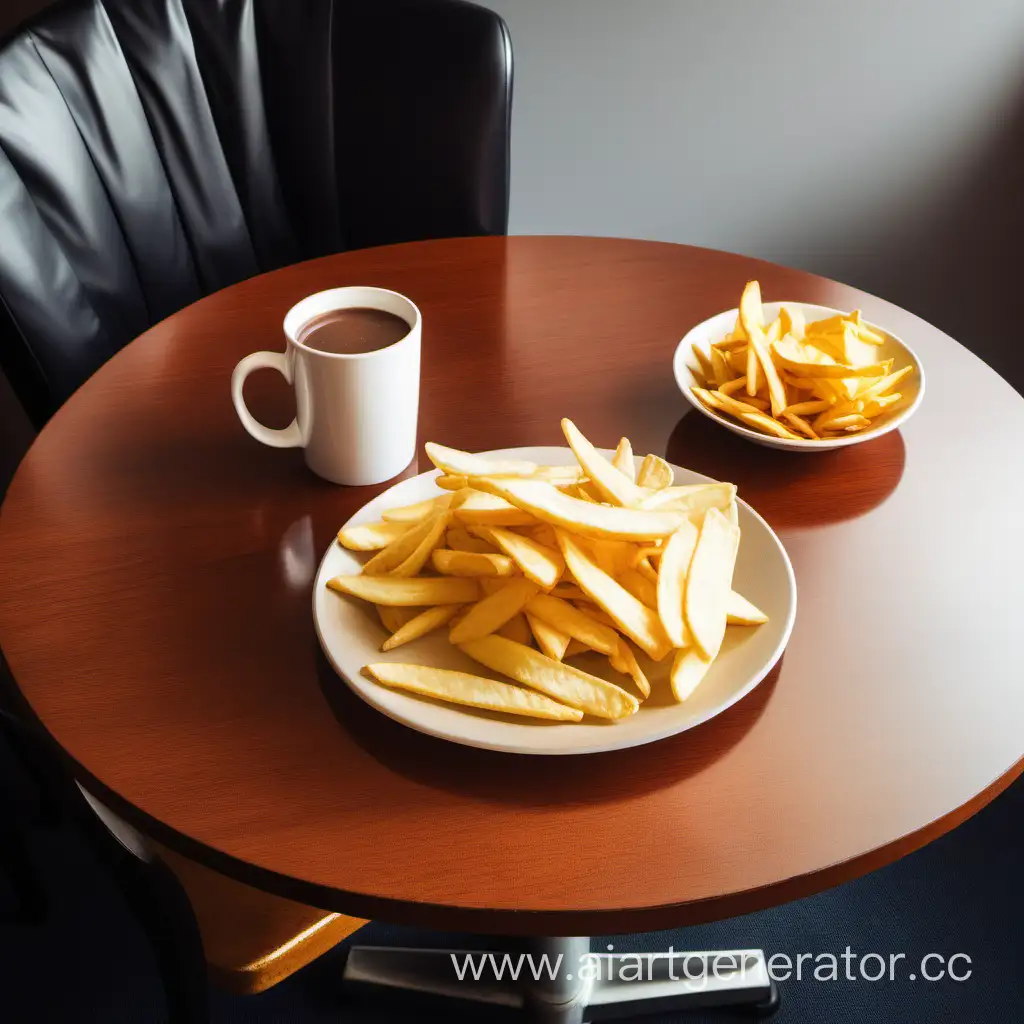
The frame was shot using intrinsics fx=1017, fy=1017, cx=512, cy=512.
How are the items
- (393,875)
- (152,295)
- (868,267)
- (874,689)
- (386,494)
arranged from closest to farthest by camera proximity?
(393,875) → (874,689) → (386,494) → (152,295) → (868,267)

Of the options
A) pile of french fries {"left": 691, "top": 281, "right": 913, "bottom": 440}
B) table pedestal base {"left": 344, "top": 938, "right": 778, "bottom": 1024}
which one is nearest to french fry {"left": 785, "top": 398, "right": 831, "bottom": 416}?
pile of french fries {"left": 691, "top": 281, "right": 913, "bottom": 440}

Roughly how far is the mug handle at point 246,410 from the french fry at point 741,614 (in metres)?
0.39

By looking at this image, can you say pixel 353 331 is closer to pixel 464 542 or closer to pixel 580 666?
pixel 464 542

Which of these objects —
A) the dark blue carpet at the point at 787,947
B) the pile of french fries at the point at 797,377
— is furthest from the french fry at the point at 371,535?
the dark blue carpet at the point at 787,947

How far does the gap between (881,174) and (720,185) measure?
1.06 feet

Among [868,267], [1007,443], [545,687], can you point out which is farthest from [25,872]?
[868,267]

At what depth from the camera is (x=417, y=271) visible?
1.21m

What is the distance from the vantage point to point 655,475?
77cm

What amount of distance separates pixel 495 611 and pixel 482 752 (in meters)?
0.09

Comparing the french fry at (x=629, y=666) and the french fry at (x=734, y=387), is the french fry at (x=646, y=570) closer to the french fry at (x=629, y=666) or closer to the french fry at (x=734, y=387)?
the french fry at (x=629, y=666)

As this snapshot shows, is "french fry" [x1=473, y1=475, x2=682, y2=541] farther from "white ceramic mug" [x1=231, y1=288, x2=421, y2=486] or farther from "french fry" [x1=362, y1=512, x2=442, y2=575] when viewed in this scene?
"white ceramic mug" [x1=231, y1=288, x2=421, y2=486]

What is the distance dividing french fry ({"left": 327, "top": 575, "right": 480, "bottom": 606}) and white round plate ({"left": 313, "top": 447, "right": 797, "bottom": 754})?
0.07ft

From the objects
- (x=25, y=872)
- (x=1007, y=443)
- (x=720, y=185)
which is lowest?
(x=25, y=872)

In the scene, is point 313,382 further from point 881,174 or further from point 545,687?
point 881,174
